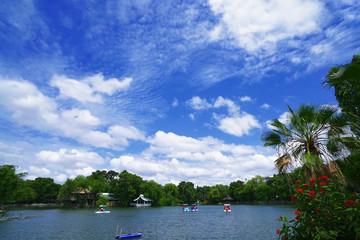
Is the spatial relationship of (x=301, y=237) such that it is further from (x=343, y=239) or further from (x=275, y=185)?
(x=275, y=185)

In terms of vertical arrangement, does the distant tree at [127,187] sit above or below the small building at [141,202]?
above

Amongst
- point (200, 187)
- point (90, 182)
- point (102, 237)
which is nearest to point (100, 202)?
point (90, 182)

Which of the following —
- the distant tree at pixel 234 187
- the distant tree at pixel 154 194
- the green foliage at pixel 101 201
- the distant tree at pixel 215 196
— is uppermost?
the distant tree at pixel 234 187

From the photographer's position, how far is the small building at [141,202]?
306 ft

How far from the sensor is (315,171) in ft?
28.2

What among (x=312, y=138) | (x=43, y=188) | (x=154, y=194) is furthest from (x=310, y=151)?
(x=43, y=188)

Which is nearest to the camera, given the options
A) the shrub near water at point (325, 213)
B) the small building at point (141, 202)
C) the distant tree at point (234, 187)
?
the shrub near water at point (325, 213)

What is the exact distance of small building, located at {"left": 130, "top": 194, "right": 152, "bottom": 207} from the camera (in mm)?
93162

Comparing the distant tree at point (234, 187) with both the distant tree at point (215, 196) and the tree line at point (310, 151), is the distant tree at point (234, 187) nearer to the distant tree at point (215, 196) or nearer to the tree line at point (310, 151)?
the distant tree at point (215, 196)

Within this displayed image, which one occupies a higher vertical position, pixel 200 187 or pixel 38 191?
pixel 200 187

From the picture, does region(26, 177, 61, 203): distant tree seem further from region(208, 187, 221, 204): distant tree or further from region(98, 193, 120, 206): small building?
region(208, 187, 221, 204): distant tree

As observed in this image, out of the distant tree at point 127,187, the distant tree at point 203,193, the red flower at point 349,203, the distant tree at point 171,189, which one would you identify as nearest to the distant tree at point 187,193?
the distant tree at point 171,189

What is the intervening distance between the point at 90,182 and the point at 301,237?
9427 centimetres

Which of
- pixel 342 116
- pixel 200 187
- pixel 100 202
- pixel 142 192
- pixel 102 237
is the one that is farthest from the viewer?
pixel 200 187
